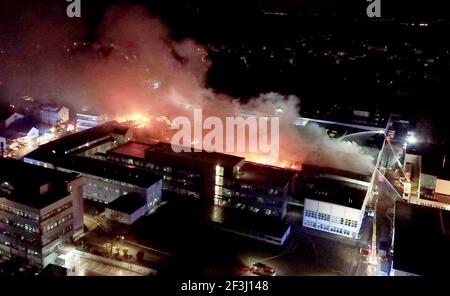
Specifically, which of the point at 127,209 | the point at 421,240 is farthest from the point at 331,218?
the point at 127,209

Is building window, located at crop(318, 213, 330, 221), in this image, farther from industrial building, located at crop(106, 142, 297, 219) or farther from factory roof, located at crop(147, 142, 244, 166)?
factory roof, located at crop(147, 142, 244, 166)

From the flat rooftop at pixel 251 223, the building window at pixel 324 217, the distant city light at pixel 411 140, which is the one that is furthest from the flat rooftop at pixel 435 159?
the flat rooftop at pixel 251 223

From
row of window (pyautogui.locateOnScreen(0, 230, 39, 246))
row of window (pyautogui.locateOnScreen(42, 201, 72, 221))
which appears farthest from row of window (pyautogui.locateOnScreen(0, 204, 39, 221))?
row of window (pyautogui.locateOnScreen(0, 230, 39, 246))

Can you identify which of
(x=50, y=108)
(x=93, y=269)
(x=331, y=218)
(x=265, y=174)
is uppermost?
(x=50, y=108)

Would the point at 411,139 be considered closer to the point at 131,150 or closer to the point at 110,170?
the point at 131,150

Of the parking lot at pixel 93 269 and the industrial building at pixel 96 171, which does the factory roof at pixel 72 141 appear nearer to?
the industrial building at pixel 96 171
